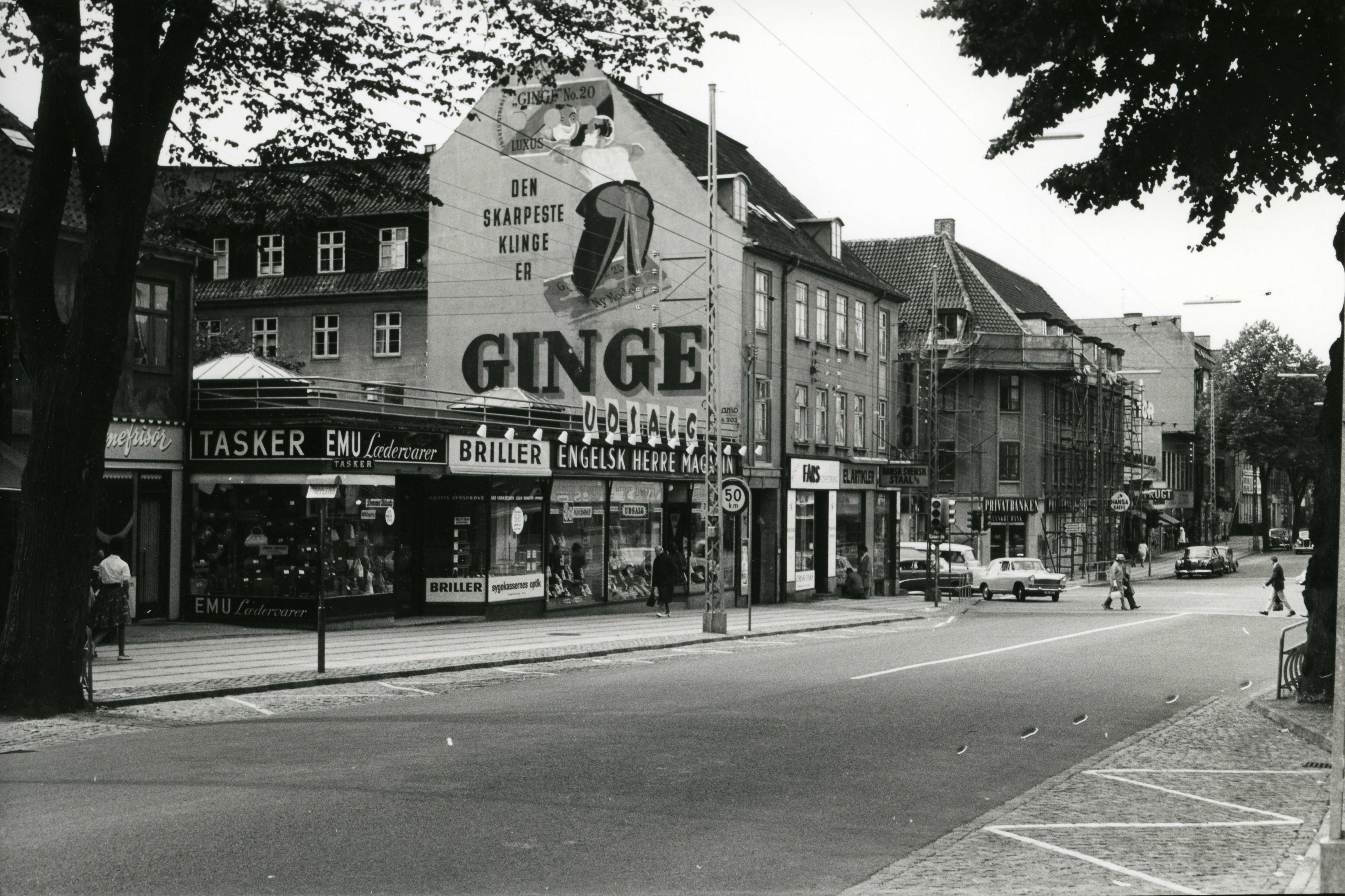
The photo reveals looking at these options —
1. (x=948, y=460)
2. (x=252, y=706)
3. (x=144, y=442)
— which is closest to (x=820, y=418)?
(x=948, y=460)

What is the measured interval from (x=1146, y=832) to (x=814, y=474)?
1521 inches

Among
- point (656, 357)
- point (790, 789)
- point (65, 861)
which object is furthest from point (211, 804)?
point (656, 357)

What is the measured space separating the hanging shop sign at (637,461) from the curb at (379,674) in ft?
17.7

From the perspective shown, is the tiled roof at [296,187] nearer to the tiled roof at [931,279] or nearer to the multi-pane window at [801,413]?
the multi-pane window at [801,413]

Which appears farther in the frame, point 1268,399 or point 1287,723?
point 1268,399

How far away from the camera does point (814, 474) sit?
1906 inches

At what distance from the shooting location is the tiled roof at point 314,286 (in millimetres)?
49219

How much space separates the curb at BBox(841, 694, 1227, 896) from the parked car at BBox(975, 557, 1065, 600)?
39768 mm

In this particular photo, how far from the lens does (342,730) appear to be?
14164 mm

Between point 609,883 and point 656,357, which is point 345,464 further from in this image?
point 609,883

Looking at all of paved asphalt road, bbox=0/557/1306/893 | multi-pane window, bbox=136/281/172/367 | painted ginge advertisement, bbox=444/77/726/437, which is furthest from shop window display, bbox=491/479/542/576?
paved asphalt road, bbox=0/557/1306/893

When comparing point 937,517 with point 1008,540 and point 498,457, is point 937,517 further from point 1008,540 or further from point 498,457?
point 498,457

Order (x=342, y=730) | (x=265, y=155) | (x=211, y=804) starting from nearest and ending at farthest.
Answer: (x=211, y=804) < (x=342, y=730) < (x=265, y=155)

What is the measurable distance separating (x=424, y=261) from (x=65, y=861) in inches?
1666
